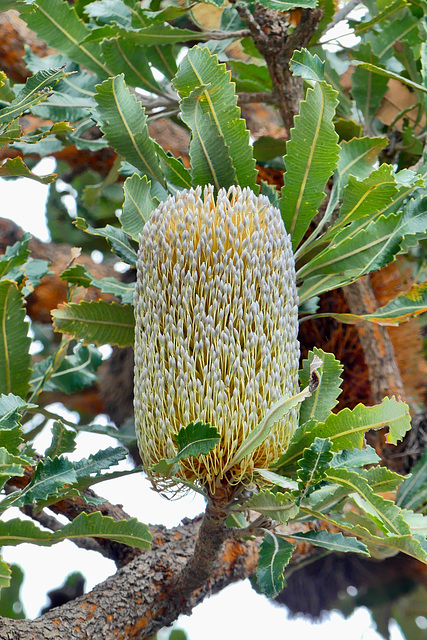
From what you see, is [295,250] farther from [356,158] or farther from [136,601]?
[136,601]

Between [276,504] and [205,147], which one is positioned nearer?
[276,504]

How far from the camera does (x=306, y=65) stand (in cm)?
69

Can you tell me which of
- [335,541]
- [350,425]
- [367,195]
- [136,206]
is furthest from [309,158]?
[335,541]

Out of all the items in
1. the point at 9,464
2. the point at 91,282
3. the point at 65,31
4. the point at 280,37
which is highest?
the point at 65,31

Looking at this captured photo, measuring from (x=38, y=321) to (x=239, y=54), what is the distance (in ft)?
2.80

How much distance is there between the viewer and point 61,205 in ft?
5.83

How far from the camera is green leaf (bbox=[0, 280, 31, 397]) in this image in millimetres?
844

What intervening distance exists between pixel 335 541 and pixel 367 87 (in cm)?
89

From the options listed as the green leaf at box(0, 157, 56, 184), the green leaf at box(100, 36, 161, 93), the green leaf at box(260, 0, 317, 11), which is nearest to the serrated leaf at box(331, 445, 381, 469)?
the green leaf at box(0, 157, 56, 184)

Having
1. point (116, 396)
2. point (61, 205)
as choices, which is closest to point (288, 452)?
point (116, 396)

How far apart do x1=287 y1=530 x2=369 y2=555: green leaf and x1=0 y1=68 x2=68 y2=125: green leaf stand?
0.56m

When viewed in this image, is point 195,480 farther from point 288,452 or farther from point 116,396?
point 116,396

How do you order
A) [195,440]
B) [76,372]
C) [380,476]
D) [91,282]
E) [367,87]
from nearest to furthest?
[195,440] < [380,476] < [91,282] < [76,372] < [367,87]

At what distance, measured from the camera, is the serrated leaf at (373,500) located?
597 mm
